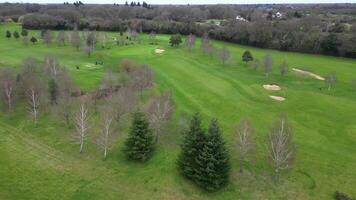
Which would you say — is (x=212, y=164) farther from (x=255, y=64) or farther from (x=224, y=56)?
(x=224, y=56)

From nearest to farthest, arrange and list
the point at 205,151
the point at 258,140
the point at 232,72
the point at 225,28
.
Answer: the point at 205,151
the point at 258,140
the point at 232,72
the point at 225,28

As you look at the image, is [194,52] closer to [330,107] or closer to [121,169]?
[330,107]

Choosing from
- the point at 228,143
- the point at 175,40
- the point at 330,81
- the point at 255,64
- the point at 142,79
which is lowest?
the point at 228,143

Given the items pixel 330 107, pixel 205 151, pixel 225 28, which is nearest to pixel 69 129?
pixel 205 151

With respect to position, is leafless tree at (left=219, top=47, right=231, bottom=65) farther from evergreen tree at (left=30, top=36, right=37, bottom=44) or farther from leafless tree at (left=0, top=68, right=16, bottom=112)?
evergreen tree at (left=30, top=36, right=37, bottom=44)

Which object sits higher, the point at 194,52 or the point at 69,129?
the point at 194,52

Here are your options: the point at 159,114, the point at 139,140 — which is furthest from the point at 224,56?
the point at 139,140

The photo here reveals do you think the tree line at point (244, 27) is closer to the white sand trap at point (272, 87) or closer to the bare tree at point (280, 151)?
the white sand trap at point (272, 87)
